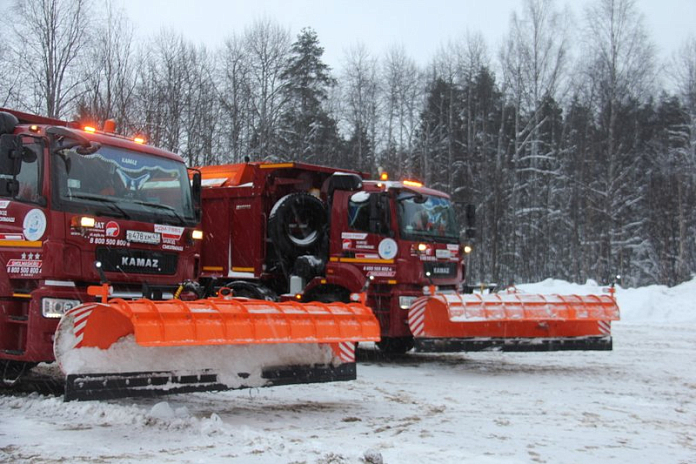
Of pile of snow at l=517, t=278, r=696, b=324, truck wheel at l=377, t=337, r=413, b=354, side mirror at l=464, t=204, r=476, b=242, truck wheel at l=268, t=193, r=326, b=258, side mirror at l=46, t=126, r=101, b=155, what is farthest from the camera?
pile of snow at l=517, t=278, r=696, b=324

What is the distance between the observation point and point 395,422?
Result: 730 cm

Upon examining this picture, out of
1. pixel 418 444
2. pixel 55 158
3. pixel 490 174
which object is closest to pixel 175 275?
pixel 55 158

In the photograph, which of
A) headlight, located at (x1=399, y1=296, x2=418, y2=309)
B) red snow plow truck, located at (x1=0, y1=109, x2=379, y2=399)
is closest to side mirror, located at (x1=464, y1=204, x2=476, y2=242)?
headlight, located at (x1=399, y1=296, x2=418, y2=309)

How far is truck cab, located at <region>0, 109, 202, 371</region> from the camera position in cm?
749

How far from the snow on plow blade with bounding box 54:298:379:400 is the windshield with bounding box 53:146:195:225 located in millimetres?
1714

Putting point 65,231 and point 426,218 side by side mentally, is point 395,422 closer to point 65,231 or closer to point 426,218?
point 65,231

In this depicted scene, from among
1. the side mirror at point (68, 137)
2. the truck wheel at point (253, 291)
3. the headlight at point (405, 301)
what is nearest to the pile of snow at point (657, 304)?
the headlight at point (405, 301)

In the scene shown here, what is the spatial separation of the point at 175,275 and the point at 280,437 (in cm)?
301

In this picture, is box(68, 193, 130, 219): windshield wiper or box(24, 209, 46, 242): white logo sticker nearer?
box(24, 209, 46, 242): white logo sticker

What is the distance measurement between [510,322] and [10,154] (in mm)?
7147

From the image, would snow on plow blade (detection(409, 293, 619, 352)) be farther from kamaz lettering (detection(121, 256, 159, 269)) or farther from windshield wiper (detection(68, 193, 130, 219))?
windshield wiper (detection(68, 193, 130, 219))

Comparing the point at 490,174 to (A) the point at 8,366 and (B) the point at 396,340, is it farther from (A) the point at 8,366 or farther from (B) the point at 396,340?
(A) the point at 8,366

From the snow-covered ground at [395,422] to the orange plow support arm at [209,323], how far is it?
807 mm

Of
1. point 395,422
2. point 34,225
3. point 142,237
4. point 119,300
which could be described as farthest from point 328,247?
point 119,300
